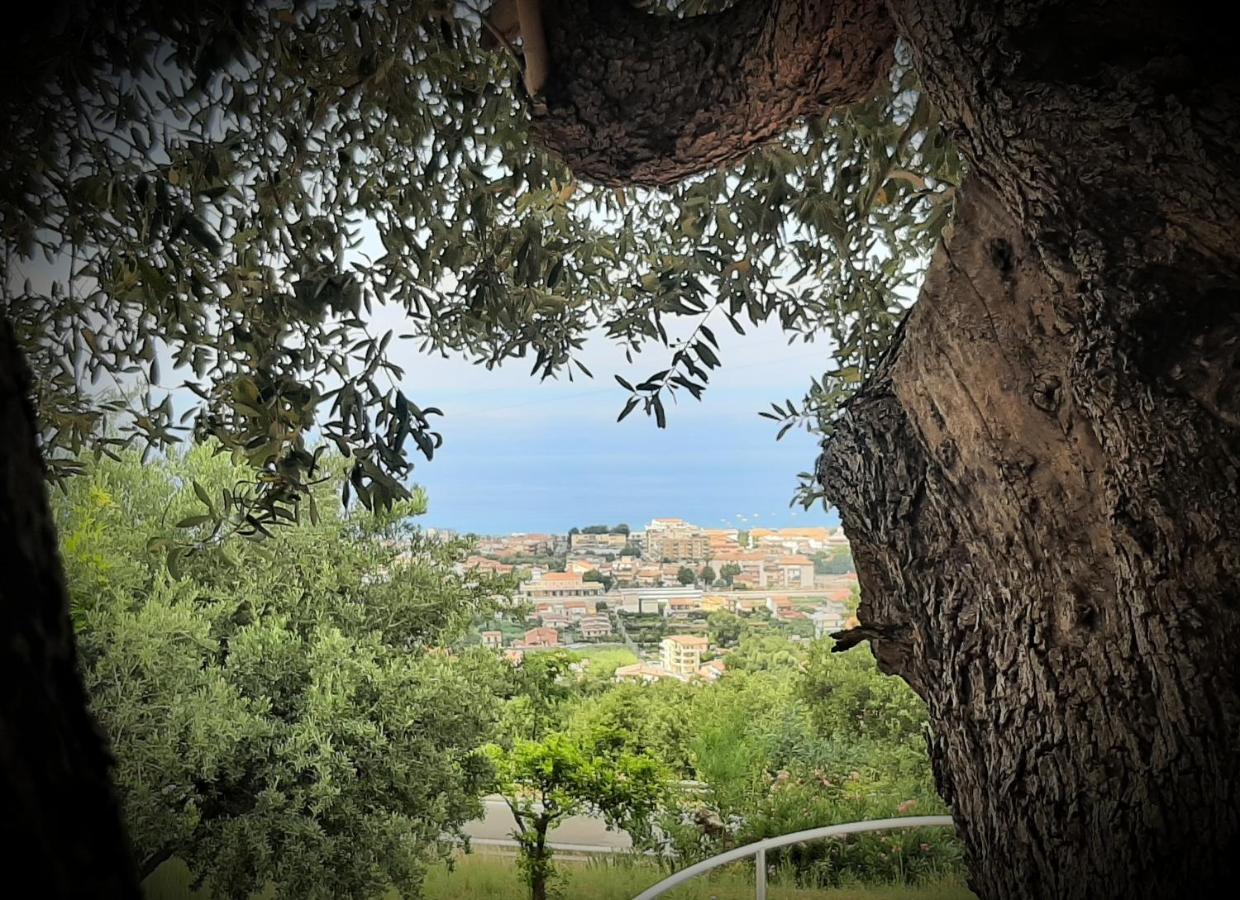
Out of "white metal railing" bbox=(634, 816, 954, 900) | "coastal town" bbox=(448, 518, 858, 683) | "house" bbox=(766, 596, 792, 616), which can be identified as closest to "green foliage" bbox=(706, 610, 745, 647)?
"coastal town" bbox=(448, 518, 858, 683)

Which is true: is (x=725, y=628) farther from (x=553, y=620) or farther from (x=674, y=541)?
(x=553, y=620)

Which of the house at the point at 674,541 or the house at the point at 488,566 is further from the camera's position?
the house at the point at 488,566

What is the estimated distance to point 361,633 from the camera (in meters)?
3.70

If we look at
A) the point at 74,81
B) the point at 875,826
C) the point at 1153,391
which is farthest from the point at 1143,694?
the point at 875,826

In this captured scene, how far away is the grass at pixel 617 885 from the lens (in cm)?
354

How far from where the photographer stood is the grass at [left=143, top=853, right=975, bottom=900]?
354cm

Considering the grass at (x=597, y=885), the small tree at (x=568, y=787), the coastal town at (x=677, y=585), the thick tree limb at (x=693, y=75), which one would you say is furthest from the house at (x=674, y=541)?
the thick tree limb at (x=693, y=75)

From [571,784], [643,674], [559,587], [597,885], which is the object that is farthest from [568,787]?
[559,587]

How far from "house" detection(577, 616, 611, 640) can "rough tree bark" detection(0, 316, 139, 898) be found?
3492 mm

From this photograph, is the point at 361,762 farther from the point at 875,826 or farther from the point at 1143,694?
the point at 1143,694

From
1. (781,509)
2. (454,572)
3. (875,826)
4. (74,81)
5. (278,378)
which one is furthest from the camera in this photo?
(454,572)

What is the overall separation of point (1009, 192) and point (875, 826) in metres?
1.75

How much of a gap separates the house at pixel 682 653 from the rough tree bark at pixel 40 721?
3495 mm

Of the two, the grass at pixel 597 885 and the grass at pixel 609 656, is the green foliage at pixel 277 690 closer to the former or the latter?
the grass at pixel 597 885
